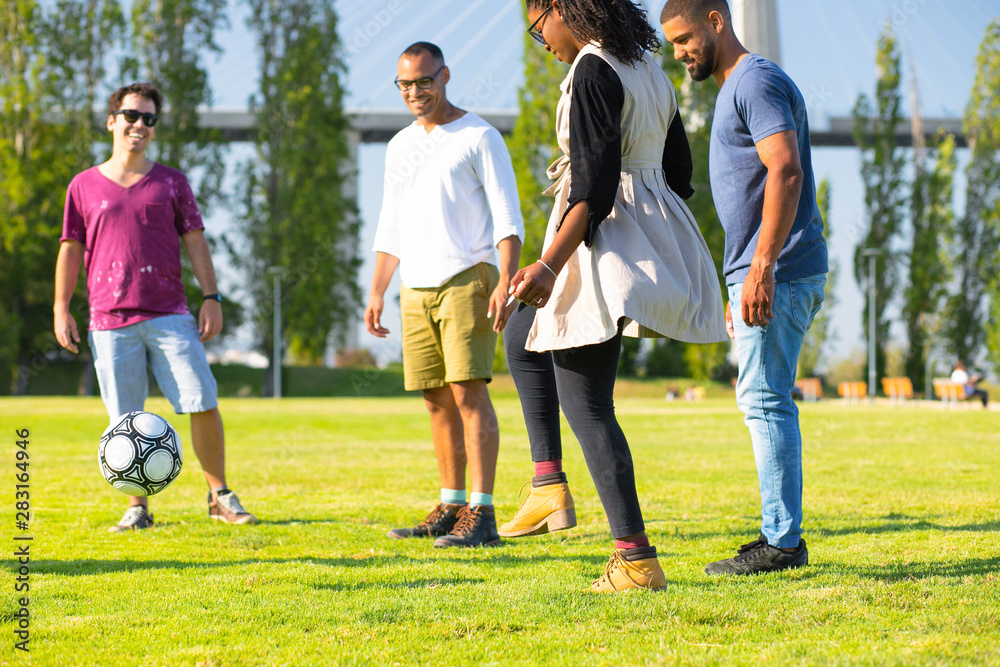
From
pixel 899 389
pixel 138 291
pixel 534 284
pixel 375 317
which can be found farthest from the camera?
pixel 899 389

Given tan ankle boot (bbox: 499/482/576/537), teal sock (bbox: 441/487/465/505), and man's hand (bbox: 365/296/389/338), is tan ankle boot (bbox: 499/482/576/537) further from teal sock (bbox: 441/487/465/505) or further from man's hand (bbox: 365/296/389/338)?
man's hand (bbox: 365/296/389/338)

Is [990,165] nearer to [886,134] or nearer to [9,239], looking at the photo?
[886,134]

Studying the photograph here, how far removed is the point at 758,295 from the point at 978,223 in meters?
44.8

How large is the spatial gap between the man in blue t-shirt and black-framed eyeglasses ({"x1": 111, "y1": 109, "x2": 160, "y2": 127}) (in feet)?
9.85

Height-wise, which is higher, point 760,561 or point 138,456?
point 138,456

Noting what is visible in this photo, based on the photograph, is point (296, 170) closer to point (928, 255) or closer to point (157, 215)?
point (928, 255)

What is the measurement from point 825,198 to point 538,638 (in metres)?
48.3

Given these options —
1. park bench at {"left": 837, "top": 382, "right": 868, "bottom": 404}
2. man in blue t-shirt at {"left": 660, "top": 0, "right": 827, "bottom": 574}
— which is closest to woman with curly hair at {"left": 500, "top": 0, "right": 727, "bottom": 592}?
man in blue t-shirt at {"left": 660, "top": 0, "right": 827, "bottom": 574}

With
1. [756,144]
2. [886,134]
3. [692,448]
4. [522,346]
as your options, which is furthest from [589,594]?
[886,134]

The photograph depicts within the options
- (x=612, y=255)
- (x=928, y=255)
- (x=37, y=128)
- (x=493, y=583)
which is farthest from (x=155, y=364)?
(x=928, y=255)

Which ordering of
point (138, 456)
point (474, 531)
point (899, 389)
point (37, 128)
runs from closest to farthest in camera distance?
point (138, 456) → point (474, 531) → point (899, 389) → point (37, 128)

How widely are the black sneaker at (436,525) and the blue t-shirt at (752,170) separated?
193 centimetres

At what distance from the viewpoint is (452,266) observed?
4.60 m

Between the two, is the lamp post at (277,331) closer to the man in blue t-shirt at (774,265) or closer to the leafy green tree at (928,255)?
the leafy green tree at (928,255)
